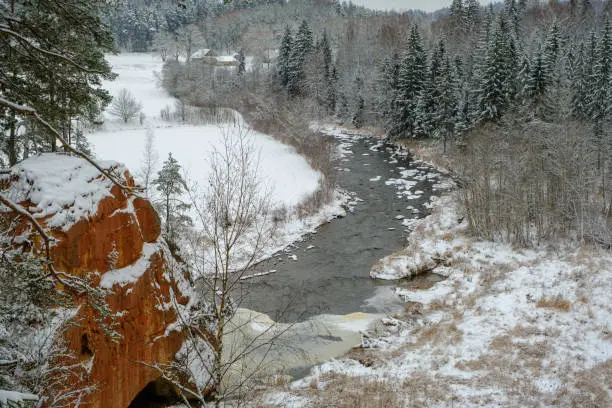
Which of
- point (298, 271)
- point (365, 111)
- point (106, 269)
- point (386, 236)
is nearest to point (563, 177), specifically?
point (386, 236)

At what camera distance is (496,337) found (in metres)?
14.8

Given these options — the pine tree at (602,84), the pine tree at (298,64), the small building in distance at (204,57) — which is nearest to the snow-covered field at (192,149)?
the pine tree at (298,64)

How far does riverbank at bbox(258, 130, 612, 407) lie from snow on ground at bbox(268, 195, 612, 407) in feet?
0.12

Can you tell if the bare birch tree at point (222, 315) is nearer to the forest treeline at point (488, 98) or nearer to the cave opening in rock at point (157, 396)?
the cave opening in rock at point (157, 396)

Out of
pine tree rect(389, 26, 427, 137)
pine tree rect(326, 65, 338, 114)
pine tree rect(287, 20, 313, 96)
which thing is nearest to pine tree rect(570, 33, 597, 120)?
pine tree rect(389, 26, 427, 137)

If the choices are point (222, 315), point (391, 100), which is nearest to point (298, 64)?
point (391, 100)

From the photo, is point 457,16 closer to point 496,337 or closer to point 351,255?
point 351,255

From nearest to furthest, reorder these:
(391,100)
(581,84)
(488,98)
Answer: (581,84) → (488,98) → (391,100)

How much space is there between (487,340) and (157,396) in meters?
11.0

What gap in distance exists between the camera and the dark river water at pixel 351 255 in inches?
730

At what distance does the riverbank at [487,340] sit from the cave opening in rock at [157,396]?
9.01 ft

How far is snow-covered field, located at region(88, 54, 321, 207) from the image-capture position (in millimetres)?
33938

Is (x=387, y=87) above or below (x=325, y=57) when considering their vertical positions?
below

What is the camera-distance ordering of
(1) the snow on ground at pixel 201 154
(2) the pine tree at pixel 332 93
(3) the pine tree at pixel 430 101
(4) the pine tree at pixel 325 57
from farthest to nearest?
(4) the pine tree at pixel 325 57 < (2) the pine tree at pixel 332 93 < (3) the pine tree at pixel 430 101 < (1) the snow on ground at pixel 201 154
